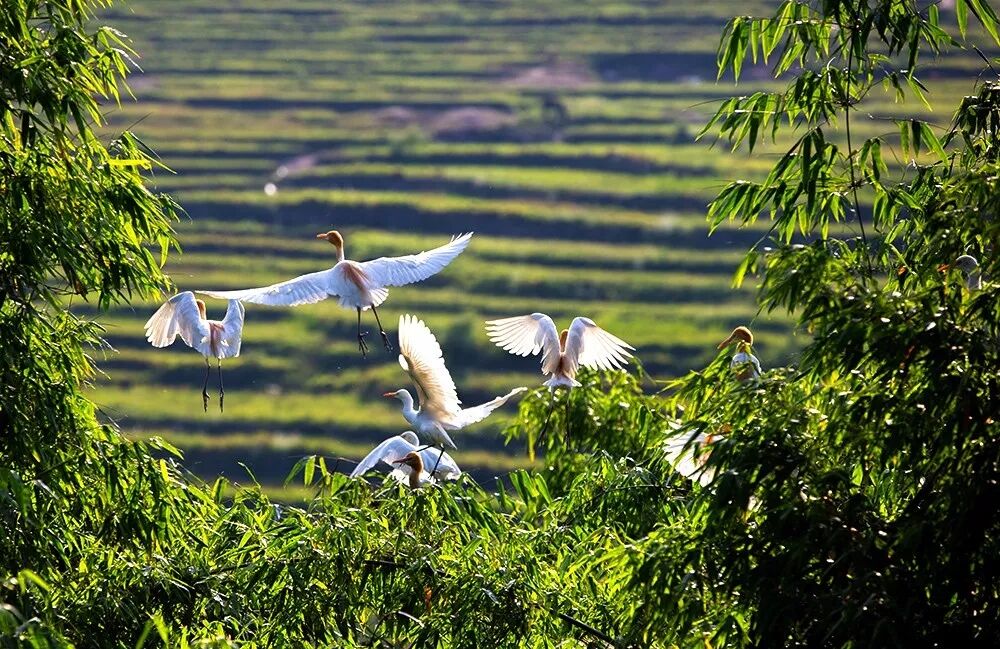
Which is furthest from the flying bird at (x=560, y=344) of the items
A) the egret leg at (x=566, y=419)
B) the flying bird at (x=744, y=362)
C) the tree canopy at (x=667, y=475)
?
the tree canopy at (x=667, y=475)

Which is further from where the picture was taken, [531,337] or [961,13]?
[531,337]

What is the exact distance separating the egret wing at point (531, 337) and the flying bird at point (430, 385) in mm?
1110

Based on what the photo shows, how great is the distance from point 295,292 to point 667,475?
5.51 ft

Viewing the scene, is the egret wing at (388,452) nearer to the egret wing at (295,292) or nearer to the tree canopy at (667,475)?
the egret wing at (295,292)

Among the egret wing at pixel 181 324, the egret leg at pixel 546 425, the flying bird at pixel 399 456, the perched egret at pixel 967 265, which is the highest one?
the perched egret at pixel 967 265

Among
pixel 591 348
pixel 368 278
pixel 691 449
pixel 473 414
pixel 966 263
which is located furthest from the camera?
pixel 591 348

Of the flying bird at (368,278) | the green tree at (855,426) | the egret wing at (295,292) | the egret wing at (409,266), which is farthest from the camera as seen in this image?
the egret wing at (409,266)

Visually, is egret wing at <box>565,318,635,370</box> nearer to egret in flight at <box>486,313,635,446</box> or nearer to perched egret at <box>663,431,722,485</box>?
egret in flight at <box>486,313,635,446</box>

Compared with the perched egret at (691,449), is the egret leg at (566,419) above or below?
below

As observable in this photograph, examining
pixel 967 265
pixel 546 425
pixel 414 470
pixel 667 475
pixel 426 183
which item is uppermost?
pixel 967 265

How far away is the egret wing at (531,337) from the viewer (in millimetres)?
6250

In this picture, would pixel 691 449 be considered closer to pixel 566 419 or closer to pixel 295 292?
pixel 295 292

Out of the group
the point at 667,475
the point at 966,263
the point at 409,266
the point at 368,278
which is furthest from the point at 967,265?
the point at 368,278

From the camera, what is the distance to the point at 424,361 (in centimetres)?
468
